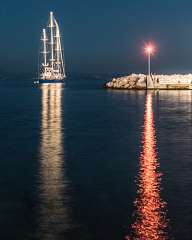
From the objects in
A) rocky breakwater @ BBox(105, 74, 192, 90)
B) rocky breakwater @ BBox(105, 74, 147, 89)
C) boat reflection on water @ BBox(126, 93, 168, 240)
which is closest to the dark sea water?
boat reflection on water @ BBox(126, 93, 168, 240)

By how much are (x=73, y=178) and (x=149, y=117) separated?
79.7 feet

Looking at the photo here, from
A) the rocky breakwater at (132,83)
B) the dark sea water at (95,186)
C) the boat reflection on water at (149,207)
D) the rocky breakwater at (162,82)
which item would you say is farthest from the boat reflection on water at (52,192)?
the rocky breakwater at (132,83)

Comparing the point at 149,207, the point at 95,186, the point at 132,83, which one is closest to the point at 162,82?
the point at 132,83

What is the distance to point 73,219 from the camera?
39.1ft

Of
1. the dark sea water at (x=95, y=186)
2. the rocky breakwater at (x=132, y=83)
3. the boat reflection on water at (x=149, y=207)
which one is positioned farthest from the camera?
the rocky breakwater at (x=132, y=83)

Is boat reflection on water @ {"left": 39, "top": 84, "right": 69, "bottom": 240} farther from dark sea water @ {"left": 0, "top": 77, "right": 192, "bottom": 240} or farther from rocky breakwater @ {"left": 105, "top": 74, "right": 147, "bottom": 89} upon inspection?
rocky breakwater @ {"left": 105, "top": 74, "right": 147, "bottom": 89}

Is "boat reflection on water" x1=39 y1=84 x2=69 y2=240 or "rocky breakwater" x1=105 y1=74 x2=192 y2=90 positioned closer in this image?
"boat reflection on water" x1=39 y1=84 x2=69 y2=240

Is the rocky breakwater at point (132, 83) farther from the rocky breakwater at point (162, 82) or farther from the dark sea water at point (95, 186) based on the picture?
the dark sea water at point (95, 186)

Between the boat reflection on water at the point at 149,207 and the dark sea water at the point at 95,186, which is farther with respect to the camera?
the dark sea water at the point at 95,186

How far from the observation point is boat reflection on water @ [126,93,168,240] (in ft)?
36.0

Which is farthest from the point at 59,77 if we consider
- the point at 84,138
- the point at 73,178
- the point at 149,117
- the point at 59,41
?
the point at 73,178

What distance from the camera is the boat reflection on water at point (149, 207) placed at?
10984 millimetres

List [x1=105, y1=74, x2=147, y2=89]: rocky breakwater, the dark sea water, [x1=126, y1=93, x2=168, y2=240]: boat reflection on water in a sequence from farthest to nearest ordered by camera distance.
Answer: [x1=105, y1=74, x2=147, y2=89]: rocky breakwater
the dark sea water
[x1=126, y1=93, x2=168, y2=240]: boat reflection on water

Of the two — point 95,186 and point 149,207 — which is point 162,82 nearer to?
point 95,186
